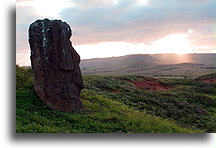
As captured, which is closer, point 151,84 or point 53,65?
point 53,65

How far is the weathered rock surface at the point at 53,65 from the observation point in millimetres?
11141

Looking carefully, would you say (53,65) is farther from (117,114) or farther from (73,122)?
(117,114)

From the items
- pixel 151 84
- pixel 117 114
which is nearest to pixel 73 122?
A: pixel 117 114

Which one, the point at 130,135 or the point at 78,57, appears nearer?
the point at 130,135

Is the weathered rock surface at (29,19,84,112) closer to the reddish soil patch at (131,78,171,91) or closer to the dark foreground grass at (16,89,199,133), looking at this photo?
the dark foreground grass at (16,89,199,133)

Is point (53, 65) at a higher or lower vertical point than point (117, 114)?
higher

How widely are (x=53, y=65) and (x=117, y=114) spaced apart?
3.29 m

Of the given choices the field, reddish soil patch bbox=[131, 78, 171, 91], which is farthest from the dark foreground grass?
reddish soil patch bbox=[131, 78, 171, 91]

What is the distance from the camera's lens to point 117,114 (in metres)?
12.0

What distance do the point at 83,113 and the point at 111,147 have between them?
9.12ft

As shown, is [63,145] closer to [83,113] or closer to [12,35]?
[83,113]

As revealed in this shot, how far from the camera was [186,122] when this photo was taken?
1631cm

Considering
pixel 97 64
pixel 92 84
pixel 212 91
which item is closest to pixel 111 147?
pixel 92 84

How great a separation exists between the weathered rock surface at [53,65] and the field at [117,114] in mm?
519
